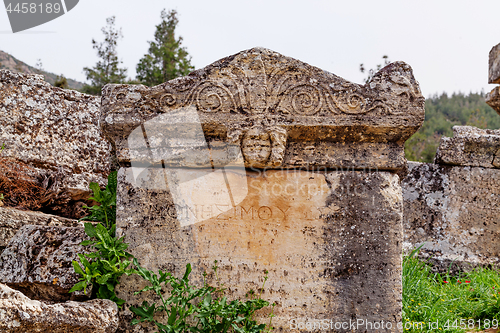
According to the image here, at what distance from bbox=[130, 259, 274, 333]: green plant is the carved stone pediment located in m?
0.68

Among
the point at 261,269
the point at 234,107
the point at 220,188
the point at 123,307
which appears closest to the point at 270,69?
the point at 234,107

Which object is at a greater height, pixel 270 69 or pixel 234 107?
pixel 270 69

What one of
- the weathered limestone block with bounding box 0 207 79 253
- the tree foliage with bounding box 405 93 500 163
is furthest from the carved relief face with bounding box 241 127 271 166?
the tree foliage with bounding box 405 93 500 163

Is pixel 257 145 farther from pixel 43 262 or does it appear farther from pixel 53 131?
pixel 53 131

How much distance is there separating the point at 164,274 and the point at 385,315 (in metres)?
1.25

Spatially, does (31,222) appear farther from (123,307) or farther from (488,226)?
(488,226)

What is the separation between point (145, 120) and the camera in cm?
223

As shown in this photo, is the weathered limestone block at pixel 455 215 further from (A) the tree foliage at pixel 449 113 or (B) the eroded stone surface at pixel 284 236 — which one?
(A) the tree foliage at pixel 449 113

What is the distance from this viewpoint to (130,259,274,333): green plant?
201 centimetres

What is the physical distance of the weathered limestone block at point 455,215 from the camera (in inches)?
168

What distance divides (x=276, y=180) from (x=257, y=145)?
247 mm

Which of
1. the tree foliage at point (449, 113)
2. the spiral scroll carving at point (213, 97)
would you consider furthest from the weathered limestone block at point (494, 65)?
the tree foliage at point (449, 113)

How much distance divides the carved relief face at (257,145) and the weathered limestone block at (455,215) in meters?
2.96

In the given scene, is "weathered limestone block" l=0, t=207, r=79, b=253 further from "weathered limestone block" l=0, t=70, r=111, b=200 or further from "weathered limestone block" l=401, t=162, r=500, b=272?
"weathered limestone block" l=401, t=162, r=500, b=272
